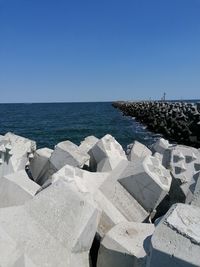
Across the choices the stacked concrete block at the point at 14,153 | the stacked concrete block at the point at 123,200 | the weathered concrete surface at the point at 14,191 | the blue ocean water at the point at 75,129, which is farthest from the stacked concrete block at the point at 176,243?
the blue ocean water at the point at 75,129

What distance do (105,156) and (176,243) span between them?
3.44 meters

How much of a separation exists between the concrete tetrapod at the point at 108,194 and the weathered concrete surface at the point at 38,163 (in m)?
1.38

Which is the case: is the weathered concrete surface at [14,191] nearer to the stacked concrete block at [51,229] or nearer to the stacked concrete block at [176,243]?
the stacked concrete block at [51,229]

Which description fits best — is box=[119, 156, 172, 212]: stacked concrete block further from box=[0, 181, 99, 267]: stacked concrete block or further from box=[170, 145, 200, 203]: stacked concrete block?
box=[0, 181, 99, 267]: stacked concrete block

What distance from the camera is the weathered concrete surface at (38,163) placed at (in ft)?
17.3

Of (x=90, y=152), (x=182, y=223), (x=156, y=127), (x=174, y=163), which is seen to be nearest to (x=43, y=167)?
(x=90, y=152)

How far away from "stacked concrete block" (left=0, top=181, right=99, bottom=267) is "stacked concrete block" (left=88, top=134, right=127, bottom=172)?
2045 millimetres

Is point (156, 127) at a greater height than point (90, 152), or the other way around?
point (90, 152)

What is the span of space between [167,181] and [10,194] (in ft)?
5.71

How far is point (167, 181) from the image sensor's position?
13.7 feet

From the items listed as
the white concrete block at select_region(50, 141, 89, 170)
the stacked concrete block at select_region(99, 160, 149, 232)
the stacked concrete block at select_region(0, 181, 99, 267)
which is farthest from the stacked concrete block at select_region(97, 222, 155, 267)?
the white concrete block at select_region(50, 141, 89, 170)

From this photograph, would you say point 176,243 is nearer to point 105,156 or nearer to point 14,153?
point 105,156

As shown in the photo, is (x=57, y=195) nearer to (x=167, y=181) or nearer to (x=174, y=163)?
(x=167, y=181)

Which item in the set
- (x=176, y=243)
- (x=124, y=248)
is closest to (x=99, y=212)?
(x=124, y=248)
